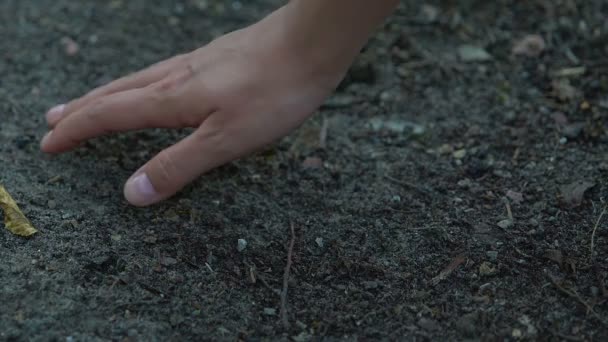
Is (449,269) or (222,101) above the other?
(222,101)

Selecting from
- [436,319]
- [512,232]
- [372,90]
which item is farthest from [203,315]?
[372,90]

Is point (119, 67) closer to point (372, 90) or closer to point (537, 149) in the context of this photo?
point (372, 90)

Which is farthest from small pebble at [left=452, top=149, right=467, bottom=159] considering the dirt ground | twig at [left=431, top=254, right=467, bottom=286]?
twig at [left=431, top=254, right=467, bottom=286]

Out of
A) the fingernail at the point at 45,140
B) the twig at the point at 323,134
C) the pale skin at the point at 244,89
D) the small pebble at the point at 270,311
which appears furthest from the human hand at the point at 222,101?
the twig at the point at 323,134

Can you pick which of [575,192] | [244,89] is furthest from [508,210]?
[244,89]

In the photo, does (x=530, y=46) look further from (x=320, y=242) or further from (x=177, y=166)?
(x=177, y=166)

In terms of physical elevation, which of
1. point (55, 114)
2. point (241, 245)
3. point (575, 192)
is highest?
point (55, 114)

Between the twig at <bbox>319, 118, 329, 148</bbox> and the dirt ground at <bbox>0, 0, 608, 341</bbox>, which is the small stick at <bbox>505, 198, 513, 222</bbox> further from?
the twig at <bbox>319, 118, 329, 148</bbox>
